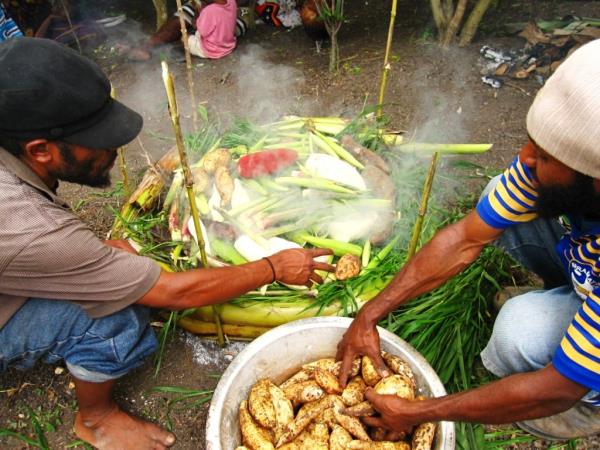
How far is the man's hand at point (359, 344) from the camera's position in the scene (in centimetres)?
223

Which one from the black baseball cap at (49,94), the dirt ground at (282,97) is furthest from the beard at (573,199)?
the black baseball cap at (49,94)

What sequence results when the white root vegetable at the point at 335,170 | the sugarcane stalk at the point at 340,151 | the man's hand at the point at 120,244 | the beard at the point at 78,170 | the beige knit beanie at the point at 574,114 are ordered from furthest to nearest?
the sugarcane stalk at the point at 340,151 < the white root vegetable at the point at 335,170 < the man's hand at the point at 120,244 < the beard at the point at 78,170 < the beige knit beanie at the point at 574,114

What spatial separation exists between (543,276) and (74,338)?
2.55 m

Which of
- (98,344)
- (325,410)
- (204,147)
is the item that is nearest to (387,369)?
(325,410)

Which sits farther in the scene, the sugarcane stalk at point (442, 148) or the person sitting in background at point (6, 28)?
the person sitting in background at point (6, 28)

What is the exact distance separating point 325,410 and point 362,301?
0.79 meters

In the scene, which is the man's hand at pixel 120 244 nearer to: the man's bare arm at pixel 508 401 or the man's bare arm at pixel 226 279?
the man's bare arm at pixel 226 279

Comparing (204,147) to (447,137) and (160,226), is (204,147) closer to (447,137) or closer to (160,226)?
(160,226)

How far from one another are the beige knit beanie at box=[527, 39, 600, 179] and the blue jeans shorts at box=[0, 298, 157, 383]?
1970 millimetres

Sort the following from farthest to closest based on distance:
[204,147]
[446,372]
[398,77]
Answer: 1. [398,77]
2. [204,147]
3. [446,372]

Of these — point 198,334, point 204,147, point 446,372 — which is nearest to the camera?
point 446,372

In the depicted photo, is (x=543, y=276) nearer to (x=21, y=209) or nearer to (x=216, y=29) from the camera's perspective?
(x=21, y=209)

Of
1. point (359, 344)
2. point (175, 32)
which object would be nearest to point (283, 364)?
point (359, 344)

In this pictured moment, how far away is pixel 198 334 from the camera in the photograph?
3078 millimetres
